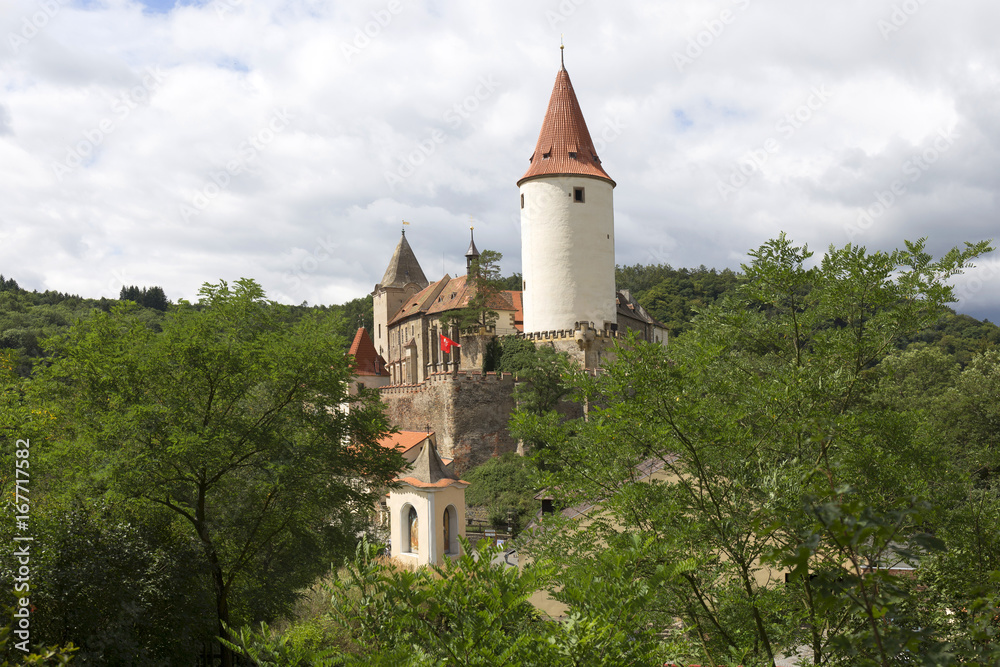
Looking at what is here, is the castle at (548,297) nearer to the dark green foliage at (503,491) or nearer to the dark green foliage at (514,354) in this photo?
the dark green foliage at (514,354)

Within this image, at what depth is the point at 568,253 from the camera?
131 feet

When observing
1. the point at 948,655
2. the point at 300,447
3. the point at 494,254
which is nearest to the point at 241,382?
the point at 300,447

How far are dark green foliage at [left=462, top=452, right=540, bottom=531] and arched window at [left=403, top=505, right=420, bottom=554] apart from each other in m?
5.77

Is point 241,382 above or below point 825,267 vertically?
below

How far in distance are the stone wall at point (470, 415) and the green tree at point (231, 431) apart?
24.1 meters

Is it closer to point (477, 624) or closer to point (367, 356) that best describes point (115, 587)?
point (477, 624)

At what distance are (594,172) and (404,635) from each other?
38.5m

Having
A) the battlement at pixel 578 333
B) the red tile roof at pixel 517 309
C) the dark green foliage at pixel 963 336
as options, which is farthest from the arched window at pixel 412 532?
the dark green foliage at pixel 963 336

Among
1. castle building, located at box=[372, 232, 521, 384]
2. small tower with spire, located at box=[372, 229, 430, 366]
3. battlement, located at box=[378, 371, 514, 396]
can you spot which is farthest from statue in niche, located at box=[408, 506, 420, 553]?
small tower with spire, located at box=[372, 229, 430, 366]

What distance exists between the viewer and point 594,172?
40531 mm

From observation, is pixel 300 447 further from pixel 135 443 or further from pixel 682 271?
pixel 682 271

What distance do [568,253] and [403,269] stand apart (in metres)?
27.7

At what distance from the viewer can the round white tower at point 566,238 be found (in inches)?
1567

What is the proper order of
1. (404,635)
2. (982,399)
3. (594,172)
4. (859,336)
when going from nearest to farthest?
1. (404,635)
2. (859,336)
3. (982,399)
4. (594,172)
